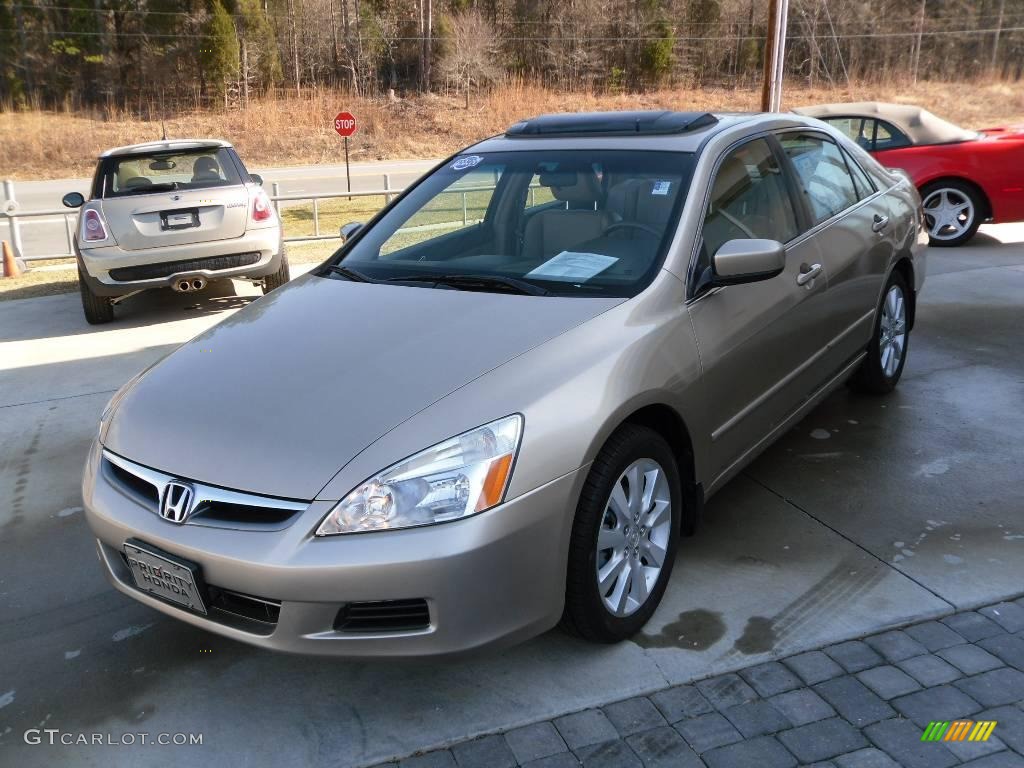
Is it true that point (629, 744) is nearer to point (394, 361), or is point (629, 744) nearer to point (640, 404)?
point (640, 404)

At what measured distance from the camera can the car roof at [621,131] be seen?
12.0 feet

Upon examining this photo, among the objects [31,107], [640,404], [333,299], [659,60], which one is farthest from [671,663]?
[659,60]

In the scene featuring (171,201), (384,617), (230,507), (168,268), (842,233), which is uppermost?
(842,233)

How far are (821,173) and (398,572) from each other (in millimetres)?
3162

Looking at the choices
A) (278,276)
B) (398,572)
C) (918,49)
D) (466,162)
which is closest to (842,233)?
(466,162)

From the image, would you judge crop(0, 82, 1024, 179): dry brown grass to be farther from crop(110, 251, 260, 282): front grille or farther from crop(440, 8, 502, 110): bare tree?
crop(110, 251, 260, 282): front grille

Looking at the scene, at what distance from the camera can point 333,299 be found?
3.42 metres

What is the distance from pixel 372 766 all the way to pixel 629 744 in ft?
2.34

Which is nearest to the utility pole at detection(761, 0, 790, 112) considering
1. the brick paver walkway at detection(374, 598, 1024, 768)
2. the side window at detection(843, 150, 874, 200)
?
the side window at detection(843, 150, 874, 200)

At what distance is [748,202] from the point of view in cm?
369

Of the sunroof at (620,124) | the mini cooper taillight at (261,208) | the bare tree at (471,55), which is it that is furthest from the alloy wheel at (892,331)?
the bare tree at (471,55)

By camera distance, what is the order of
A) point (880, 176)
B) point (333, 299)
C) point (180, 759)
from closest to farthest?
point (180, 759) → point (333, 299) → point (880, 176)

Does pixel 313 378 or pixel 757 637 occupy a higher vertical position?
pixel 313 378

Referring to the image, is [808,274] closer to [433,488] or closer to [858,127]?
[433,488]
